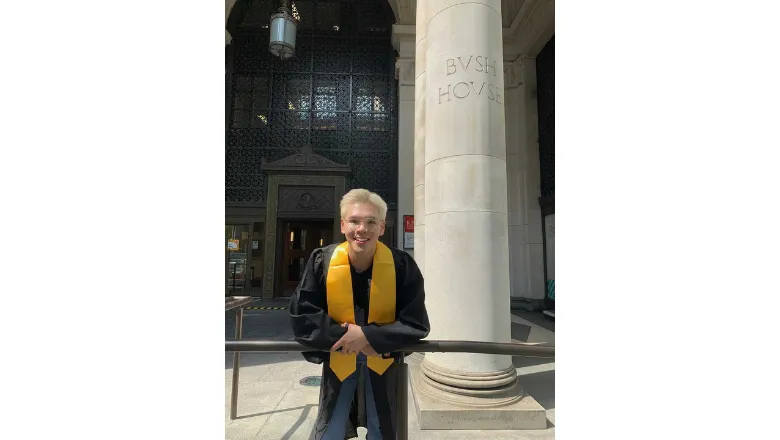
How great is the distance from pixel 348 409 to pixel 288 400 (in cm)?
289

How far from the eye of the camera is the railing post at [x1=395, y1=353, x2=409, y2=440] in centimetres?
171

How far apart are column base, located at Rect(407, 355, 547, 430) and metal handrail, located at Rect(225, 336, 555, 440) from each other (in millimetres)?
2191

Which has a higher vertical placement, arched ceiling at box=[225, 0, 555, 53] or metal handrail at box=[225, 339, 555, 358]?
arched ceiling at box=[225, 0, 555, 53]

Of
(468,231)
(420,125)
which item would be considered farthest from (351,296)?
(420,125)

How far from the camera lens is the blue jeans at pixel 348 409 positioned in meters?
1.90

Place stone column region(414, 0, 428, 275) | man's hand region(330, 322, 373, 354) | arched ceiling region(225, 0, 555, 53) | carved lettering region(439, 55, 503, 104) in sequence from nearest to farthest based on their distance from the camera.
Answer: man's hand region(330, 322, 373, 354), carved lettering region(439, 55, 503, 104), stone column region(414, 0, 428, 275), arched ceiling region(225, 0, 555, 53)

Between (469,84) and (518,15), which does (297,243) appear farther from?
(469,84)

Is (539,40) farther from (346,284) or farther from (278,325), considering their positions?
(346,284)

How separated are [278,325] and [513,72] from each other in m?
10.1

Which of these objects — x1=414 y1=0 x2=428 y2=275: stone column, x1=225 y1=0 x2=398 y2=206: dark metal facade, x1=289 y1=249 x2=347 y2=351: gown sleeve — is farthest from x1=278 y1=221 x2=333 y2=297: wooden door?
x1=289 y1=249 x2=347 y2=351: gown sleeve

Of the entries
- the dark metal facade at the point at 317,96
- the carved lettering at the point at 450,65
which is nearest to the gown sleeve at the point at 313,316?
the carved lettering at the point at 450,65

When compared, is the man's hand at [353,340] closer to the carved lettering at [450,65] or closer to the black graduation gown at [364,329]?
the black graduation gown at [364,329]

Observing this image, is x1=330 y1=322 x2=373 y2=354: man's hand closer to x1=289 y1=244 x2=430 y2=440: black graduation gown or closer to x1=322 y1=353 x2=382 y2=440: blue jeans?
x1=289 y1=244 x2=430 y2=440: black graduation gown

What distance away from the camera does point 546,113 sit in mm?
11367
